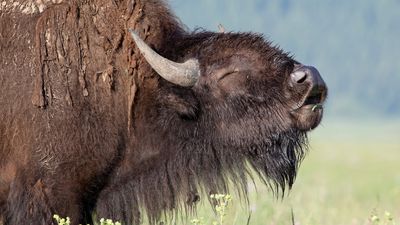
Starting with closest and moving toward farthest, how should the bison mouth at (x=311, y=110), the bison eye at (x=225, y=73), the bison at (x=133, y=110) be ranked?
the bison at (x=133, y=110), the bison mouth at (x=311, y=110), the bison eye at (x=225, y=73)

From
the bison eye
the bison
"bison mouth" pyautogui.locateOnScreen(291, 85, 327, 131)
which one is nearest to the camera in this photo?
the bison

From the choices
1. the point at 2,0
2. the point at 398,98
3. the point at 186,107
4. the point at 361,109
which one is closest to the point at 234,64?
the point at 186,107

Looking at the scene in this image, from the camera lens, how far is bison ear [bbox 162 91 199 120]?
5.36 m

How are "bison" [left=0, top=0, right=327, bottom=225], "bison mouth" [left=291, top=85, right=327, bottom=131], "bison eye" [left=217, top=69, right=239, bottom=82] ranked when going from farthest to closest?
"bison eye" [left=217, top=69, right=239, bottom=82], "bison mouth" [left=291, top=85, right=327, bottom=131], "bison" [left=0, top=0, right=327, bottom=225]

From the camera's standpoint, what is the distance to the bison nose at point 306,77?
5.14 meters

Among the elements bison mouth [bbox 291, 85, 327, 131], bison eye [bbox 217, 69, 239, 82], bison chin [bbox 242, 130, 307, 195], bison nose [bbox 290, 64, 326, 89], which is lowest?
bison chin [bbox 242, 130, 307, 195]

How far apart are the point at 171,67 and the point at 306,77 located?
2.20ft

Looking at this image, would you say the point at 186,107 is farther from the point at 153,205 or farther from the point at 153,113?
the point at 153,205

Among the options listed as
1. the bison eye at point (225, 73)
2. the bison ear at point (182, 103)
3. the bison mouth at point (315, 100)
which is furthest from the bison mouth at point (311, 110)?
the bison ear at point (182, 103)

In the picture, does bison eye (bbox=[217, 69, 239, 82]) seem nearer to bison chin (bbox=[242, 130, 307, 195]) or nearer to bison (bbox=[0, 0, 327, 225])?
bison (bbox=[0, 0, 327, 225])

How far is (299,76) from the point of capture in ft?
17.1

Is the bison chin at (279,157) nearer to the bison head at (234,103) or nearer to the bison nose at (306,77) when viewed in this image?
the bison head at (234,103)

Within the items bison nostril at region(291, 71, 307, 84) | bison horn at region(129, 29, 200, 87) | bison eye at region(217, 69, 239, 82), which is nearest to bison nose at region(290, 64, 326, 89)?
bison nostril at region(291, 71, 307, 84)

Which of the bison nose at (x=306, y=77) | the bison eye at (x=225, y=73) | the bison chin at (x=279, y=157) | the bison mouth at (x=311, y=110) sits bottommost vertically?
the bison chin at (x=279, y=157)
